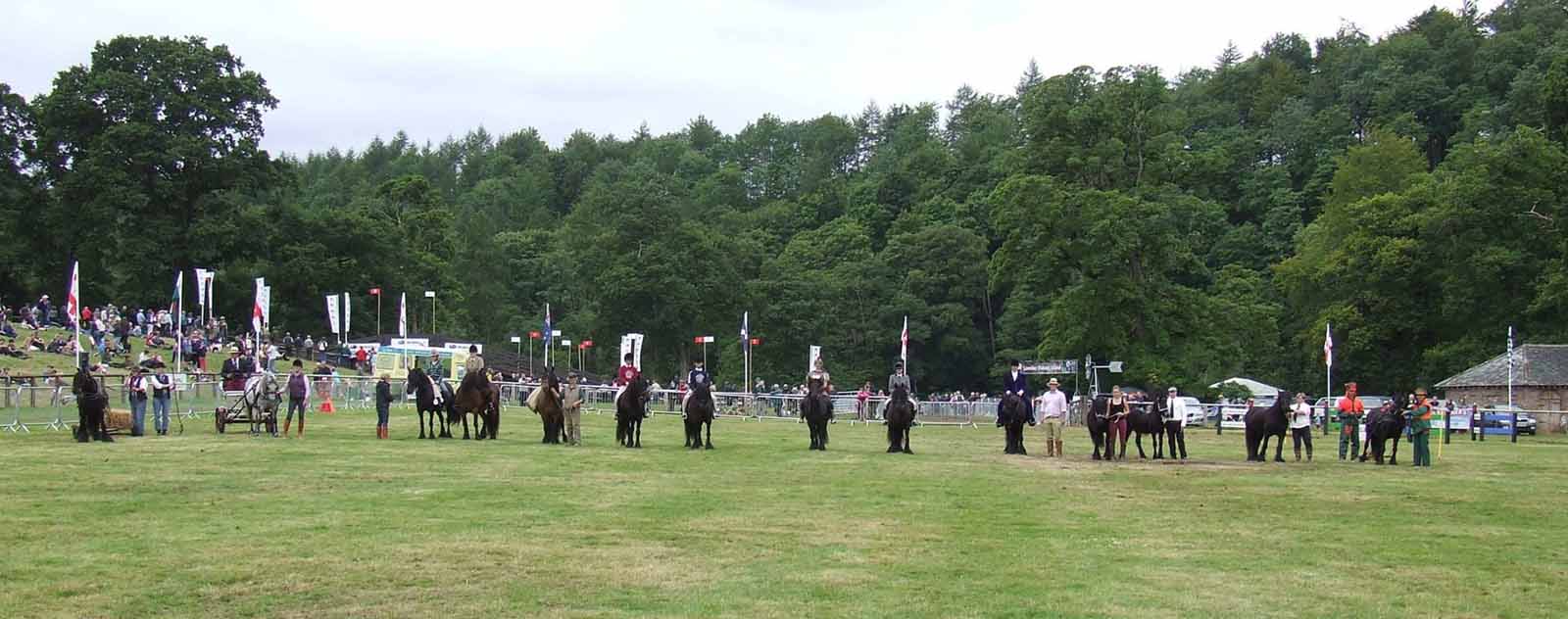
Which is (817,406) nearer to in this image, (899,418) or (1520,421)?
(899,418)

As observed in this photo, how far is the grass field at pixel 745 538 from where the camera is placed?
469 inches

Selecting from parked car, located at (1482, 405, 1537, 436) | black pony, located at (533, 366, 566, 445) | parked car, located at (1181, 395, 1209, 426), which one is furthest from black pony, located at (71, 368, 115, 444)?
parked car, located at (1482, 405, 1537, 436)

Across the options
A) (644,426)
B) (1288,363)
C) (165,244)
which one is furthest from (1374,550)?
(1288,363)

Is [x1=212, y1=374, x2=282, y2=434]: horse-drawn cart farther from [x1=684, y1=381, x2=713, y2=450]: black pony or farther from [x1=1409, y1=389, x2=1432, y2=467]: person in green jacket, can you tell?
[x1=1409, y1=389, x2=1432, y2=467]: person in green jacket

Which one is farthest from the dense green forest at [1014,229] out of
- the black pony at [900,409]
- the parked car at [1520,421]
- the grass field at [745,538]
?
the grass field at [745,538]

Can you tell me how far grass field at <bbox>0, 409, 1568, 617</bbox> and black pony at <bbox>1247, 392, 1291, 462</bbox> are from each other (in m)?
Answer: 3.22

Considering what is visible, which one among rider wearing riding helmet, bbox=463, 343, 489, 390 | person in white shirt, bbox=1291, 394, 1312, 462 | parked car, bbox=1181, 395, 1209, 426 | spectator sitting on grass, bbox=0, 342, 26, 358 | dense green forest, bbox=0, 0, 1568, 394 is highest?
dense green forest, bbox=0, 0, 1568, 394

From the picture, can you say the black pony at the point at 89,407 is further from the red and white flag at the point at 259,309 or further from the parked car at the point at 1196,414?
the parked car at the point at 1196,414

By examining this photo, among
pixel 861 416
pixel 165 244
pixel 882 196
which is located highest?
pixel 882 196

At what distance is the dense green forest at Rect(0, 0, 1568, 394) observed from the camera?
2813 inches

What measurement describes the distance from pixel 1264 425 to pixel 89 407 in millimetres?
24327

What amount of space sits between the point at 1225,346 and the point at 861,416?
21.3m

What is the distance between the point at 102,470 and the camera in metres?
22.8

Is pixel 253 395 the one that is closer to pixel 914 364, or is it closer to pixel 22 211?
pixel 22 211
